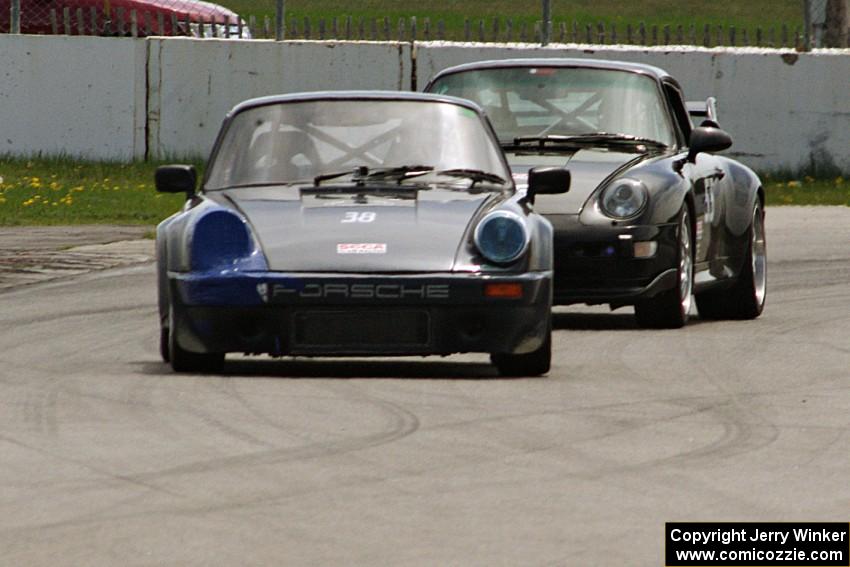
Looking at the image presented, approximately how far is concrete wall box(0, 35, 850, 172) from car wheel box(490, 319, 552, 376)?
1334cm

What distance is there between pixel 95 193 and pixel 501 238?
481 inches

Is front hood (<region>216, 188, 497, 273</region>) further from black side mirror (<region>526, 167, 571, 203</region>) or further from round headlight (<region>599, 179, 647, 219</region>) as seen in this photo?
round headlight (<region>599, 179, 647, 219</region>)

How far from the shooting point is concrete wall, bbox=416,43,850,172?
2202 cm

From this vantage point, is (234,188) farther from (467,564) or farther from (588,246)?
(467,564)

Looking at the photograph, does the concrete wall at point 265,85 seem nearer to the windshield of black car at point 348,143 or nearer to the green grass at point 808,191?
the green grass at point 808,191

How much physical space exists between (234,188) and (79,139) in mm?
13170

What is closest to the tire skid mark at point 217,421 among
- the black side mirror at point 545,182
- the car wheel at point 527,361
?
the car wheel at point 527,361

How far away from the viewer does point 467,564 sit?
519 cm

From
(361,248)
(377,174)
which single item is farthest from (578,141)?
(361,248)

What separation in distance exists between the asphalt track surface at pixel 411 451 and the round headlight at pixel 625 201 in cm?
60

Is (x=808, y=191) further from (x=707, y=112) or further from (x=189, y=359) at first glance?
(x=189, y=359)

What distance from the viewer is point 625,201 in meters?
10.8

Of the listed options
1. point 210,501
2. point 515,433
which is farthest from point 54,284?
point 210,501

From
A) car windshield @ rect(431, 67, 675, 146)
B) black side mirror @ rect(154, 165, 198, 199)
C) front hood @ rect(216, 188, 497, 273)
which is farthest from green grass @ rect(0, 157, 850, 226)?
front hood @ rect(216, 188, 497, 273)
